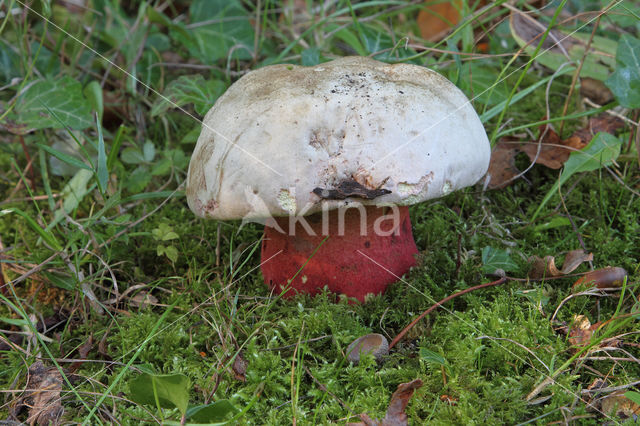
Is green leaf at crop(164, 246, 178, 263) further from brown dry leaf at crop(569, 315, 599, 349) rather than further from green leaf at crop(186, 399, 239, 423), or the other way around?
brown dry leaf at crop(569, 315, 599, 349)

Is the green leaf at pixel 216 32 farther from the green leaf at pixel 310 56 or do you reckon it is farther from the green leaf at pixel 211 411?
the green leaf at pixel 211 411

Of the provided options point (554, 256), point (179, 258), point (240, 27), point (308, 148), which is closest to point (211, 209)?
point (308, 148)

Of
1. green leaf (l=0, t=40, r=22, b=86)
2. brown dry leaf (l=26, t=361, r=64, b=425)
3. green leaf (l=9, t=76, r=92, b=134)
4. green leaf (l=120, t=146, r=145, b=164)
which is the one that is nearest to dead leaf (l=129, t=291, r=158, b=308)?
brown dry leaf (l=26, t=361, r=64, b=425)

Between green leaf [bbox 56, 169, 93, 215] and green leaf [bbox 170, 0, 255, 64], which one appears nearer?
green leaf [bbox 56, 169, 93, 215]

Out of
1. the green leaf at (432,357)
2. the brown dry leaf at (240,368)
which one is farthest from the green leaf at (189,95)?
the green leaf at (432,357)

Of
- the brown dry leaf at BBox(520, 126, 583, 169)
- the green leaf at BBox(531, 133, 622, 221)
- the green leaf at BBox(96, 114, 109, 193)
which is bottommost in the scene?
the brown dry leaf at BBox(520, 126, 583, 169)
